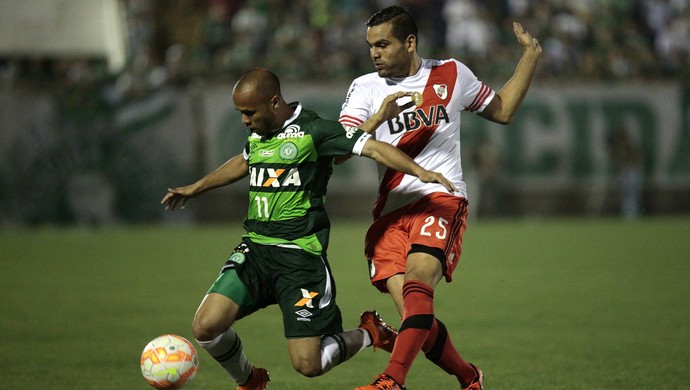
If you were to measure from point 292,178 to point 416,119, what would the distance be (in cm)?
86

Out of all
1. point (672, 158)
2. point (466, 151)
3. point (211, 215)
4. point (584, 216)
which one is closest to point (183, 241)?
point (211, 215)

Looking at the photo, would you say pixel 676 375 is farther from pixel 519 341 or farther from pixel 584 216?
pixel 584 216

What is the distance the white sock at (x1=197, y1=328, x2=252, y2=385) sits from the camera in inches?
252

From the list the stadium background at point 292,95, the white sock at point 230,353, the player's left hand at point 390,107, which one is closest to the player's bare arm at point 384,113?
the player's left hand at point 390,107

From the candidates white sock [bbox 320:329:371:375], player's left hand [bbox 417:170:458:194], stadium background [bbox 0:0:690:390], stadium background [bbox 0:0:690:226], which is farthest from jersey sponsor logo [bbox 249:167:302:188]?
stadium background [bbox 0:0:690:226]

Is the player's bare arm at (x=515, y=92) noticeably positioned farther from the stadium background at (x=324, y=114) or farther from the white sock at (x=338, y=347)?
the stadium background at (x=324, y=114)

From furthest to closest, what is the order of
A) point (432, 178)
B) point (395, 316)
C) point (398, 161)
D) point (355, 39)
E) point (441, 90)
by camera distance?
point (355, 39), point (395, 316), point (441, 90), point (398, 161), point (432, 178)

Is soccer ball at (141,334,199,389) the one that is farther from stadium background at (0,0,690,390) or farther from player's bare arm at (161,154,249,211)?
stadium background at (0,0,690,390)

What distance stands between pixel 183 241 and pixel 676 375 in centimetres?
1199

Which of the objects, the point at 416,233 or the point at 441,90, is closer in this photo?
the point at 416,233

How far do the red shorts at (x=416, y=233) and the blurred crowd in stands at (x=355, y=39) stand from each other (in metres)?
14.6

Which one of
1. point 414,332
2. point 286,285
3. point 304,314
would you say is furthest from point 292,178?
point 414,332

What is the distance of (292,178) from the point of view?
6480 mm

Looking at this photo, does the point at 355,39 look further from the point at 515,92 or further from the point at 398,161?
the point at 398,161
